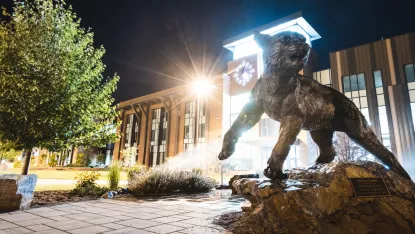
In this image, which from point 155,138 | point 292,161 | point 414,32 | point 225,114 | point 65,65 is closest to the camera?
point 65,65

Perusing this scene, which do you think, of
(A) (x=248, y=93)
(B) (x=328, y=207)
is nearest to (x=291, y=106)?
(B) (x=328, y=207)

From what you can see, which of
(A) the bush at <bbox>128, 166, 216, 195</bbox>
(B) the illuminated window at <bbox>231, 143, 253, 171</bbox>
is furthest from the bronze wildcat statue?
(B) the illuminated window at <bbox>231, 143, 253, 171</bbox>

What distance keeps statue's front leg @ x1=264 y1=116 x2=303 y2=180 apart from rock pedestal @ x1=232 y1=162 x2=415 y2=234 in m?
0.13

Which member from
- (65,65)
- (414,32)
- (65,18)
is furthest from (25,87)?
(414,32)

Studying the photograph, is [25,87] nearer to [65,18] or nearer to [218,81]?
[65,18]

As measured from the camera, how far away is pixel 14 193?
16.6 ft

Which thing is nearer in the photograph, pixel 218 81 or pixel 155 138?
pixel 218 81

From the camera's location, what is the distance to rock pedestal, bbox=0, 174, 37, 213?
4.96 meters

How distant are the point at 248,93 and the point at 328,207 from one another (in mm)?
25822

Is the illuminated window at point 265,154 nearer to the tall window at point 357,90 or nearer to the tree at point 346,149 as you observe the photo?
the tall window at point 357,90

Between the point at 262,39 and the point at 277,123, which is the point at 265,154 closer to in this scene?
the point at 277,123

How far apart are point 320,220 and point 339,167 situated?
904 millimetres

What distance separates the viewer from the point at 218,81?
1214 inches

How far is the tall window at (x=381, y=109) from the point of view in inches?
870
